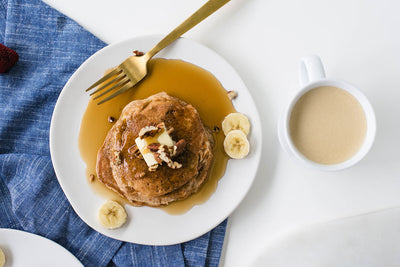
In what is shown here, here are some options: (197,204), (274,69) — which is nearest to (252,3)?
(274,69)

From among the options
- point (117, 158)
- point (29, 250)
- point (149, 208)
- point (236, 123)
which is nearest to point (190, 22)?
point (236, 123)

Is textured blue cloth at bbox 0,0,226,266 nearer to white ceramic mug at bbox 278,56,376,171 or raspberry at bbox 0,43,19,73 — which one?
raspberry at bbox 0,43,19,73

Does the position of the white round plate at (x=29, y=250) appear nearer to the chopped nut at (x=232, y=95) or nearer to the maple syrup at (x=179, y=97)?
the maple syrup at (x=179, y=97)

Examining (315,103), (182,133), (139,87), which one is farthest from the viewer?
(139,87)

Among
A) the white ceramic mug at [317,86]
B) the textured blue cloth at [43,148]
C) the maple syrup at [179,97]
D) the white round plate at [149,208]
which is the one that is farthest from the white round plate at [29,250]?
the white ceramic mug at [317,86]

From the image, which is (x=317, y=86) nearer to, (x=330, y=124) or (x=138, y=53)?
(x=330, y=124)

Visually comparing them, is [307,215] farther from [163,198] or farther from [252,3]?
[252,3]

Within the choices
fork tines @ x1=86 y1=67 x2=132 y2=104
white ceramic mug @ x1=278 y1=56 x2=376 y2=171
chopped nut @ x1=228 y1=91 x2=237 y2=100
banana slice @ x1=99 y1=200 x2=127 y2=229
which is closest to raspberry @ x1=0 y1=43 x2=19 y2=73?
fork tines @ x1=86 y1=67 x2=132 y2=104
